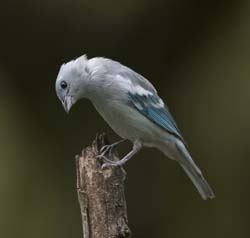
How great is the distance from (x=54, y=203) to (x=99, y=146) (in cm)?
225

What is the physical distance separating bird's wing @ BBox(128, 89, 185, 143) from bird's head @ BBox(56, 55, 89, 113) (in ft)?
0.87

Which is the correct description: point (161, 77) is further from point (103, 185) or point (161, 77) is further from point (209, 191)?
point (103, 185)

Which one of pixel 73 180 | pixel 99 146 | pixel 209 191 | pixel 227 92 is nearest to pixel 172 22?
pixel 227 92

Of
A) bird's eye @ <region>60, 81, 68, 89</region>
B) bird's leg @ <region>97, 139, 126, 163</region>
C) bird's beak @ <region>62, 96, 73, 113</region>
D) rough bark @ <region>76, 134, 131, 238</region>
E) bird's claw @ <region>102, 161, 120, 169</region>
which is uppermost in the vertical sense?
bird's eye @ <region>60, 81, 68, 89</region>

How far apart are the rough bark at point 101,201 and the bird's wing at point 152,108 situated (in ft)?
2.00

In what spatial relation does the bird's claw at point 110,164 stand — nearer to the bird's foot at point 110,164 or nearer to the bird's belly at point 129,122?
the bird's foot at point 110,164

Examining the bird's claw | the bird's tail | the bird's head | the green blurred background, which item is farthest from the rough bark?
the green blurred background

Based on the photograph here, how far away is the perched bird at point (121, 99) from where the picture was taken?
3758 mm

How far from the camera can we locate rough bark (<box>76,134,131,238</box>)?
3.21 m

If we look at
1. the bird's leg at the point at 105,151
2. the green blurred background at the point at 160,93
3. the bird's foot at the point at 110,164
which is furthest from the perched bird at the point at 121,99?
the green blurred background at the point at 160,93

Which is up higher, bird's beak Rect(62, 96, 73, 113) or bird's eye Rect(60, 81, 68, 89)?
bird's eye Rect(60, 81, 68, 89)

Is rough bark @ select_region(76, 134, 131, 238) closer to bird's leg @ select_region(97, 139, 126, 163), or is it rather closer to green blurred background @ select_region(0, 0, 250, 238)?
bird's leg @ select_region(97, 139, 126, 163)

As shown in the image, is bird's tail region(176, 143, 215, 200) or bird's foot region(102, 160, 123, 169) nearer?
bird's foot region(102, 160, 123, 169)

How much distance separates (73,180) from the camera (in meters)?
5.80
